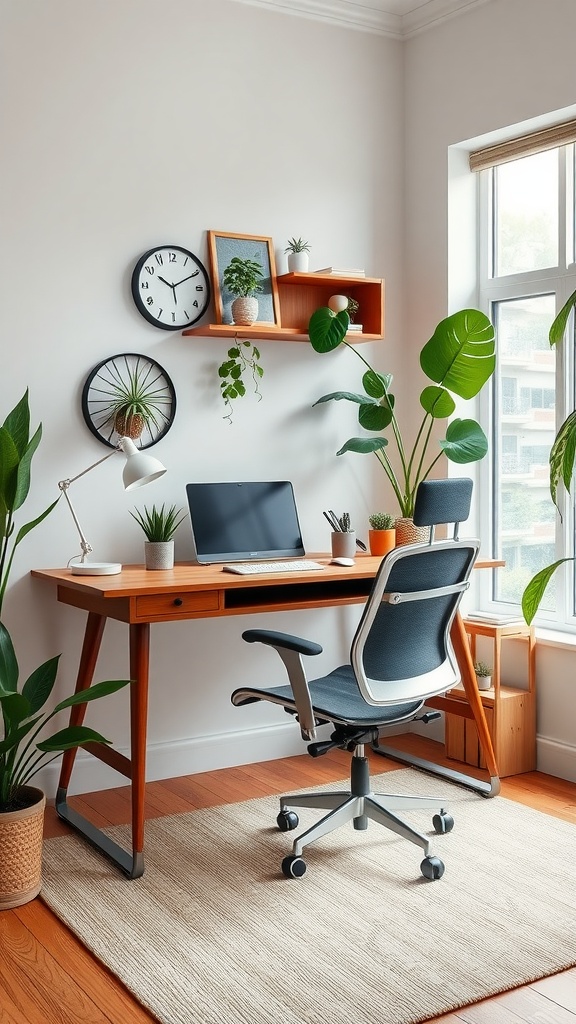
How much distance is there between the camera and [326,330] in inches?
149

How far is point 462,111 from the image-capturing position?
404 centimetres

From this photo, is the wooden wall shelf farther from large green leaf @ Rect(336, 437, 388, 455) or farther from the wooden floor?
the wooden floor

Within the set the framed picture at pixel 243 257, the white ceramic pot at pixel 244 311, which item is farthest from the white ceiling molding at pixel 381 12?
the white ceramic pot at pixel 244 311

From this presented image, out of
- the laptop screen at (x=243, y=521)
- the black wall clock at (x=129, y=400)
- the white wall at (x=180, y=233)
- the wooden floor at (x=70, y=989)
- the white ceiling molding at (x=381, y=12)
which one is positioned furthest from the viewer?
the white ceiling molding at (x=381, y=12)

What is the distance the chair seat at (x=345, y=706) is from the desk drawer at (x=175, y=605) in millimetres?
283

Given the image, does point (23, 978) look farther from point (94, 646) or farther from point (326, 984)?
point (94, 646)

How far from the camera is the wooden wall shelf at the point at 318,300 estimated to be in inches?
151

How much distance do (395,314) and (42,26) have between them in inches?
71.3

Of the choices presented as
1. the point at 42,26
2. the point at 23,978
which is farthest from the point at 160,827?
the point at 42,26

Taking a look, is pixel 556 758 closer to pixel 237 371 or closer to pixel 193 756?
pixel 193 756

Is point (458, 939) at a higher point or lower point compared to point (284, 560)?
lower

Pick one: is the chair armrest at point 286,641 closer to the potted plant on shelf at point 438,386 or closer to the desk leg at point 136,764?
the desk leg at point 136,764

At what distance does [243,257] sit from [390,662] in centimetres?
179

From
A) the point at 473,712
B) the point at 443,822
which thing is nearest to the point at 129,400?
the point at 473,712
